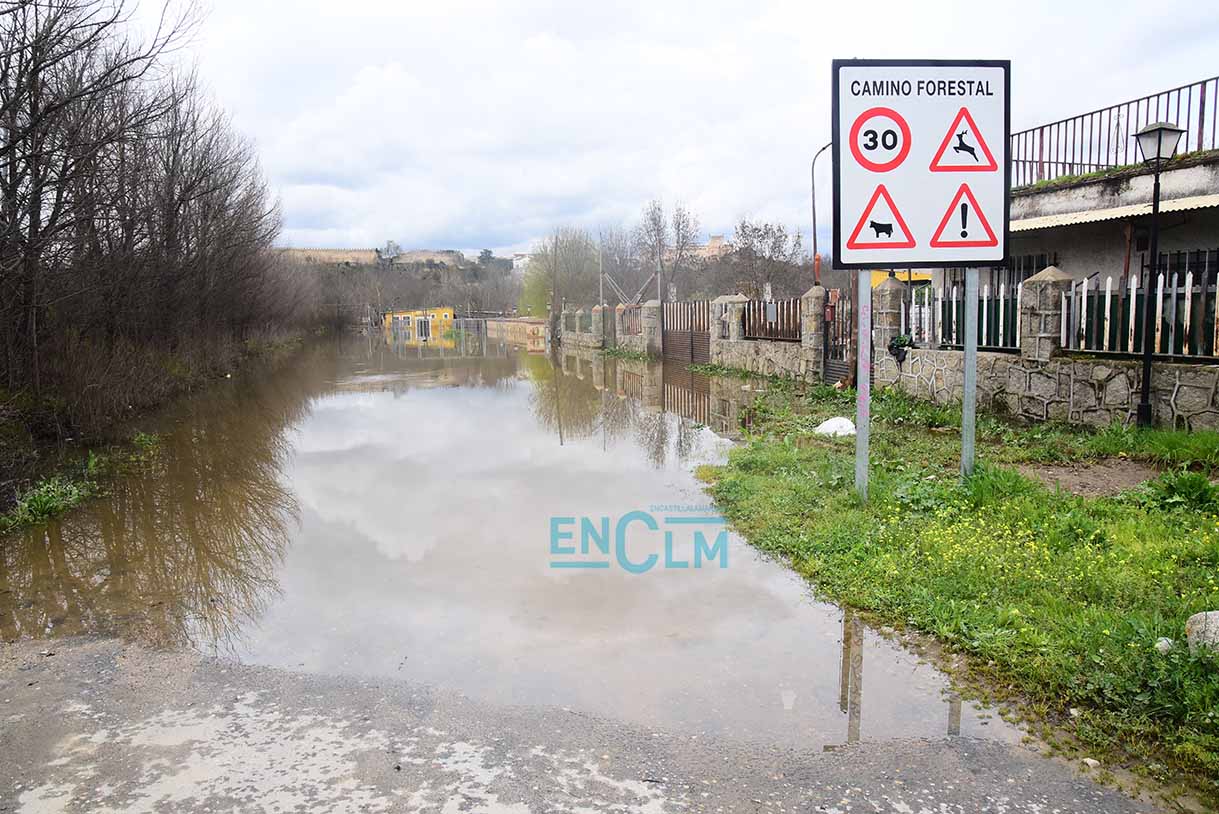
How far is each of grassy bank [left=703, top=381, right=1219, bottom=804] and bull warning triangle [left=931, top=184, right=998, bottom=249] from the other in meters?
1.87

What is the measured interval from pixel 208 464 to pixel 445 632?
705cm

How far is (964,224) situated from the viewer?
696cm

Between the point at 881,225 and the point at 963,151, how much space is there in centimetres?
91

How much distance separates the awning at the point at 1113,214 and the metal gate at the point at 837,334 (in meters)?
3.62

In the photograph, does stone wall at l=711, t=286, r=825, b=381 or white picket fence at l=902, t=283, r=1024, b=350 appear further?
stone wall at l=711, t=286, r=825, b=381

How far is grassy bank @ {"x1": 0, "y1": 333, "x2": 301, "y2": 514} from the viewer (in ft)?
26.2

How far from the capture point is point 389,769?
3.28 m

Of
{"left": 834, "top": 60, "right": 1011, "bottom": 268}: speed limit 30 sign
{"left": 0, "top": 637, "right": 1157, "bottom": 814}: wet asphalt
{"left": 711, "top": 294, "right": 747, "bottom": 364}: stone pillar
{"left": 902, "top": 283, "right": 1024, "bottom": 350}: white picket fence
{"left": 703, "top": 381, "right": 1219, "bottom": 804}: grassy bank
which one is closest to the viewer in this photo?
{"left": 0, "top": 637, "right": 1157, "bottom": 814}: wet asphalt

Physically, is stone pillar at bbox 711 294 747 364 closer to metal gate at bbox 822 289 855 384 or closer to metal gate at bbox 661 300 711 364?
metal gate at bbox 661 300 711 364

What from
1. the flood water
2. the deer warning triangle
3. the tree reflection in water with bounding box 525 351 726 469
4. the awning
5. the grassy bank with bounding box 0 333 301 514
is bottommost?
the flood water

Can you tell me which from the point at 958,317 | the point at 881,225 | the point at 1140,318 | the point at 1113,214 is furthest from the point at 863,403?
the point at 1113,214

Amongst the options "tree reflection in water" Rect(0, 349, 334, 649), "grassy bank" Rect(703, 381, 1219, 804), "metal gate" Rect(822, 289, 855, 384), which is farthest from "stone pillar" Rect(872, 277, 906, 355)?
"tree reflection in water" Rect(0, 349, 334, 649)

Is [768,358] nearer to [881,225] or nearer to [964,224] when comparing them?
[964,224]

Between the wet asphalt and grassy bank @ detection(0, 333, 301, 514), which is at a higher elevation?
grassy bank @ detection(0, 333, 301, 514)
